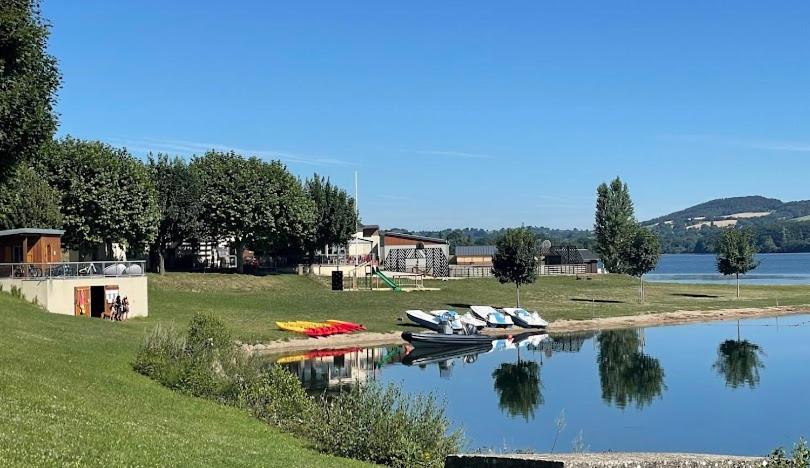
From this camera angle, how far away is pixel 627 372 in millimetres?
48656

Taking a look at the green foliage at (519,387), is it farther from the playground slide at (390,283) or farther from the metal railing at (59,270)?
the playground slide at (390,283)

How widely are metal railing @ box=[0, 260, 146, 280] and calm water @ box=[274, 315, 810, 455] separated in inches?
508

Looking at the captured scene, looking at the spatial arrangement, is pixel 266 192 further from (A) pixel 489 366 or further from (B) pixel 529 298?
(A) pixel 489 366

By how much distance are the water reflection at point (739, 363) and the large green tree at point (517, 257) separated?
1833cm

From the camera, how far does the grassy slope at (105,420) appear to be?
45.7 ft

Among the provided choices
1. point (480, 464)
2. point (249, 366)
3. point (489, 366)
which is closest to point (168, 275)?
point (489, 366)

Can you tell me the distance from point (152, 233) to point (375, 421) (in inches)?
2067

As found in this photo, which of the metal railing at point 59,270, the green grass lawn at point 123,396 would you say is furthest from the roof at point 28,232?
the green grass lawn at point 123,396

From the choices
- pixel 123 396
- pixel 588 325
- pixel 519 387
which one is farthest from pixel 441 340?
pixel 123 396

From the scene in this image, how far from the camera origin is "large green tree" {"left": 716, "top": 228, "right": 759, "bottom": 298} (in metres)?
89.8

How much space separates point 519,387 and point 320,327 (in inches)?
657

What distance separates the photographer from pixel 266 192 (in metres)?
80.4

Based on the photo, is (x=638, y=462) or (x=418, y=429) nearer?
(x=638, y=462)

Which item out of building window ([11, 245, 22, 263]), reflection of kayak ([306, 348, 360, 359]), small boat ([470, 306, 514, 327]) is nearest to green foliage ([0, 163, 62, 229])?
building window ([11, 245, 22, 263])
